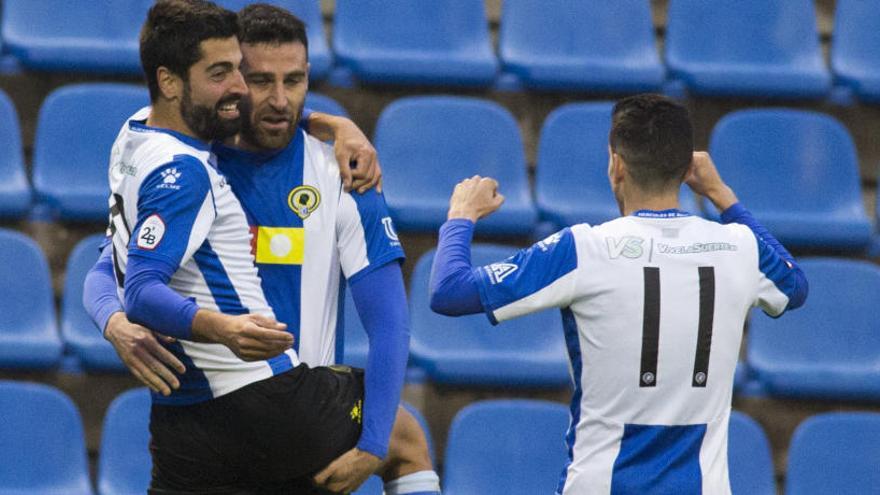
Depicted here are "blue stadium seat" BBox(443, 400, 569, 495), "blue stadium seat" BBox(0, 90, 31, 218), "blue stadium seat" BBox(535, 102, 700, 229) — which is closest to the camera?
"blue stadium seat" BBox(443, 400, 569, 495)

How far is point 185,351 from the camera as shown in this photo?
3.45 metres

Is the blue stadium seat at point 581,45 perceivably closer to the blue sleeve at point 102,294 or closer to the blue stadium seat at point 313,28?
the blue stadium seat at point 313,28

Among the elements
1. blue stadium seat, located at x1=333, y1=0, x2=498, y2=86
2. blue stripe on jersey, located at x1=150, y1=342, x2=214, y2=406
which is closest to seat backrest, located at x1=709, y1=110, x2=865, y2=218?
blue stadium seat, located at x1=333, y1=0, x2=498, y2=86

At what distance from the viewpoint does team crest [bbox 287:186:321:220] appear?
11.7 feet

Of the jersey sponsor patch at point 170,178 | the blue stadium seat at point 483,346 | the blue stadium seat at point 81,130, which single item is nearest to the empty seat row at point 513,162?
the blue stadium seat at point 81,130

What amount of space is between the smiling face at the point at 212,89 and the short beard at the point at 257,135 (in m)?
0.08

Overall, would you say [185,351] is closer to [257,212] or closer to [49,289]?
[257,212]

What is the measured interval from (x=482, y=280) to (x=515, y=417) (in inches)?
71.6

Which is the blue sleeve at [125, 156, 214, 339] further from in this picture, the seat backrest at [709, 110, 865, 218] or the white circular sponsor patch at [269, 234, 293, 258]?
the seat backrest at [709, 110, 865, 218]

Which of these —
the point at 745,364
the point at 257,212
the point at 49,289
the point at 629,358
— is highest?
the point at 257,212

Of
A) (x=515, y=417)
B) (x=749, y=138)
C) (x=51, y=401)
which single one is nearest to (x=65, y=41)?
(x=51, y=401)

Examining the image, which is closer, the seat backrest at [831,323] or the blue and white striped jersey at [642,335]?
the blue and white striped jersey at [642,335]

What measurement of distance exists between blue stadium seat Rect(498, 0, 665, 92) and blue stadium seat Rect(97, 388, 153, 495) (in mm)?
2129

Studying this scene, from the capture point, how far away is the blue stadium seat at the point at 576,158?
6.11 meters
